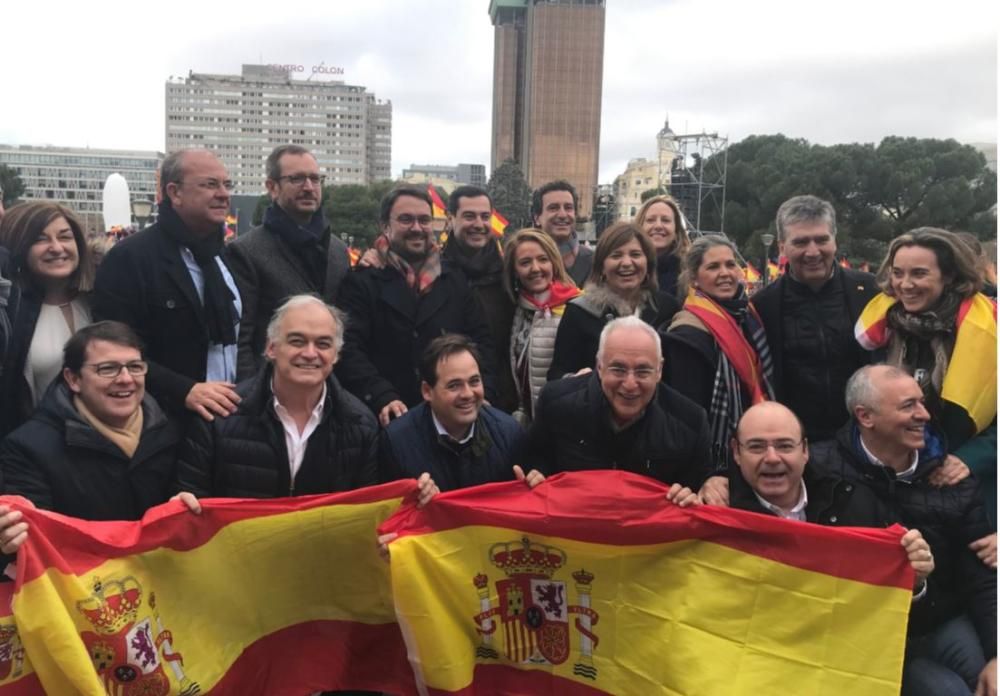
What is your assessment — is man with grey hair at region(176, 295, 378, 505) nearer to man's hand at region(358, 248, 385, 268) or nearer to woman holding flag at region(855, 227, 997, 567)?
man's hand at region(358, 248, 385, 268)

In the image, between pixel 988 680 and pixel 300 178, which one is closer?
pixel 988 680

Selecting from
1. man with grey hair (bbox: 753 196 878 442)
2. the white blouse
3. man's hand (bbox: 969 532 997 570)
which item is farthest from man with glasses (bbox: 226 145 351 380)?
man's hand (bbox: 969 532 997 570)

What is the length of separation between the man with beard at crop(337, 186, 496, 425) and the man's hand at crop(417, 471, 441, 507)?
1091 millimetres

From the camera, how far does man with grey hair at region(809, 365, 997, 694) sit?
3.18 m

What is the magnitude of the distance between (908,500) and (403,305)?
2.47m

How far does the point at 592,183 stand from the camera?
112312mm

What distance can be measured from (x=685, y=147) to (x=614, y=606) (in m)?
42.7

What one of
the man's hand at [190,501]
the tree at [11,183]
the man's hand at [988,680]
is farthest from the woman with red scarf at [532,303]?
the tree at [11,183]

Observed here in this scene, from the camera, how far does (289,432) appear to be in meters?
3.32

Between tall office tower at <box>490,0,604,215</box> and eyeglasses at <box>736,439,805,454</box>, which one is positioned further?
tall office tower at <box>490,0,604,215</box>

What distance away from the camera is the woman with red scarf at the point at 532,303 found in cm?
445

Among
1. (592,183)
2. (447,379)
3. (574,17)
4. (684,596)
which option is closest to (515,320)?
(447,379)

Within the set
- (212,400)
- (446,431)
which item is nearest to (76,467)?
(212,400)

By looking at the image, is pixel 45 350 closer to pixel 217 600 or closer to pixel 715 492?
pixel 217 600
